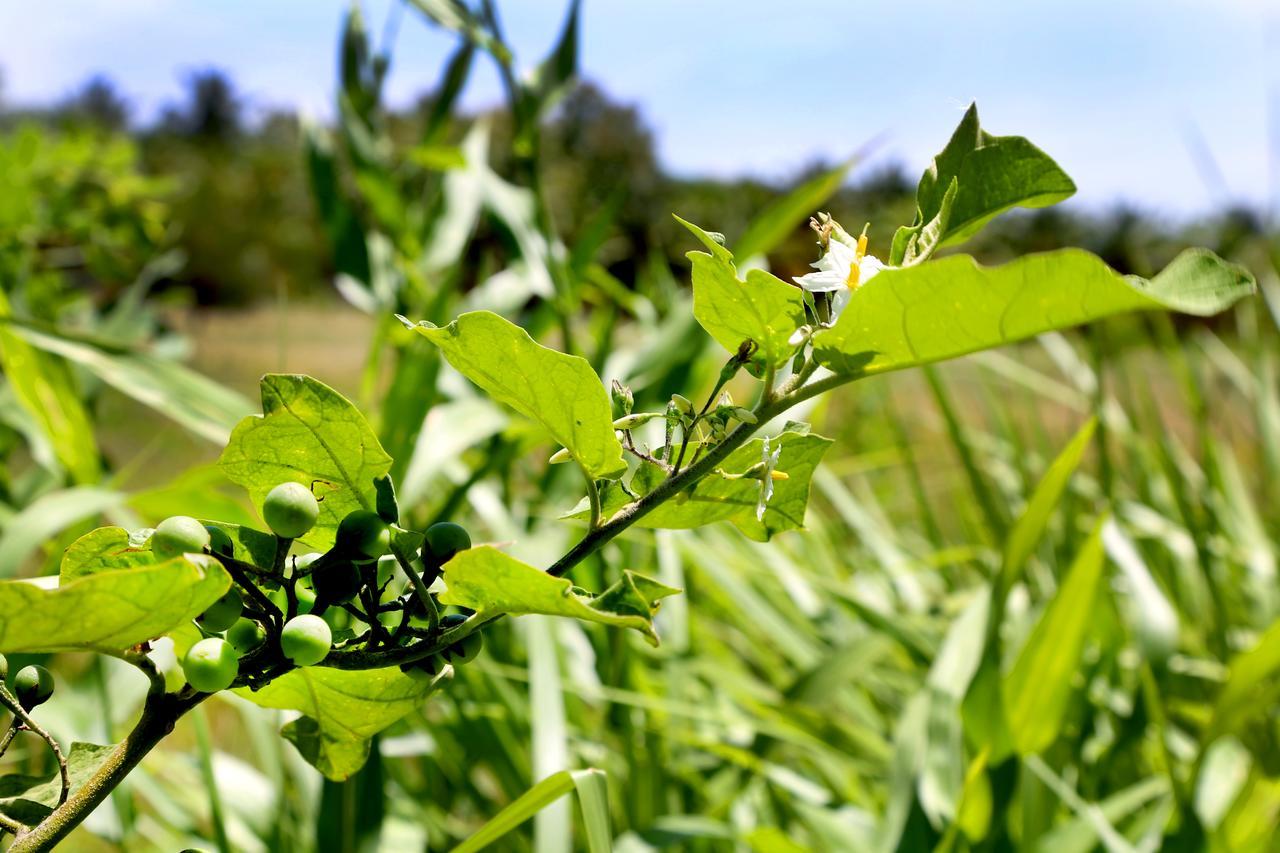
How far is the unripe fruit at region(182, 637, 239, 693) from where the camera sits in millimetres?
114

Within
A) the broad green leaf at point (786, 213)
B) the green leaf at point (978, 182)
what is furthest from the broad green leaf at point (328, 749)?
the broad green leaf at point (786, 213)

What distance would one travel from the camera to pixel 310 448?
0.14 m

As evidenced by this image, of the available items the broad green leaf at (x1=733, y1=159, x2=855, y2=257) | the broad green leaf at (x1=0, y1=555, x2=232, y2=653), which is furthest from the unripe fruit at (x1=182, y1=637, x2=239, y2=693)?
the broad green leaf at (x1=733, y1=159, x2=855, y2=257)

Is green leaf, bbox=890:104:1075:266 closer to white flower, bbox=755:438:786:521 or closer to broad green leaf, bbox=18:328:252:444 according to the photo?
white flower, bbox=755:438:786:521

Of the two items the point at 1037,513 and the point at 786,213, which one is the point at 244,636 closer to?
the point at 1037,513

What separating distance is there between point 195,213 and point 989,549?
4387 mm

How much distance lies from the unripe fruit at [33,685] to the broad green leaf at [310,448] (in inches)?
1.5

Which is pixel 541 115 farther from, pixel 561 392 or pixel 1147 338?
pixel 1147 338

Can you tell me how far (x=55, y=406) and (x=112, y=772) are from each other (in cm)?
45

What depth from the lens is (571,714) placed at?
65cm

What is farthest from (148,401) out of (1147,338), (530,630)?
(1147,338)

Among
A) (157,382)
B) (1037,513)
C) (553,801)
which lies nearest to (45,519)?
(157,382)

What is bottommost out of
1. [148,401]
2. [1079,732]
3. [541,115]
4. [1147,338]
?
[1079,732]

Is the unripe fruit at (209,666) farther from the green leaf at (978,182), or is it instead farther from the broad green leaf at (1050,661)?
the broad green leaf at (1050,661)
